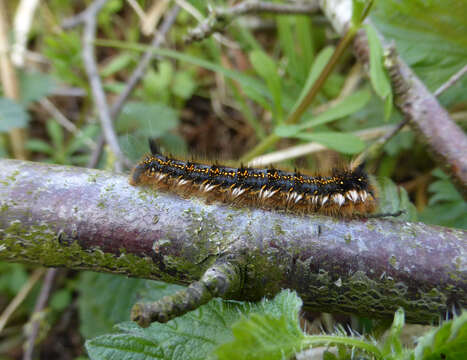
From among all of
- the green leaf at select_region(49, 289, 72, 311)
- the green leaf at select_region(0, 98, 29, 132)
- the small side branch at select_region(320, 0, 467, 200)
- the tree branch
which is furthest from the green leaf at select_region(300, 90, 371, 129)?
the green leaf at select_region(49, 289, 72, 311)

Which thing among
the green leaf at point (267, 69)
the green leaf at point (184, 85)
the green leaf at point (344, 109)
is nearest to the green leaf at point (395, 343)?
the green leaf at point (344, 109)

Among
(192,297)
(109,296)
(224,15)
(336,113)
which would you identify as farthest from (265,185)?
(109,296)

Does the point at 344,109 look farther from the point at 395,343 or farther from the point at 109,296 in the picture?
the point at 109,296

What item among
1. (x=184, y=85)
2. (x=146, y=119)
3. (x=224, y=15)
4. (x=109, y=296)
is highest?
(x=184, y=85)

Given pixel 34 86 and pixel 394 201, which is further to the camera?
pixel 34 86

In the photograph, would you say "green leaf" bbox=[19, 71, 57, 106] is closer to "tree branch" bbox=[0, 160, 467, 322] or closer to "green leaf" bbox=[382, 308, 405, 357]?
"tree branch" bbox=[0, 160, 467, 322]

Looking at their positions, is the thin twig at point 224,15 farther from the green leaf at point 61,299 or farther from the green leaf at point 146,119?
the green leaf at point 61,299

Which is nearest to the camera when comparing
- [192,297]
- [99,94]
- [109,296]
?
[192,297]

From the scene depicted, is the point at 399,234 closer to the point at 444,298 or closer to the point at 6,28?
the point at 444,298

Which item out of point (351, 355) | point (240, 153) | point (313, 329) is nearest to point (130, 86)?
point (240, 153)
